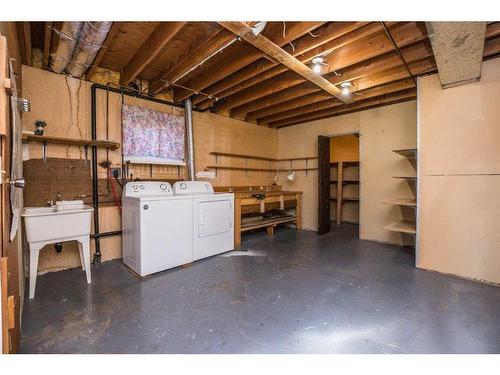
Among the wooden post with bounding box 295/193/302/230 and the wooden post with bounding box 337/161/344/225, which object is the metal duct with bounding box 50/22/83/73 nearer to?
the wooden post with bounding box 295/193/302/230

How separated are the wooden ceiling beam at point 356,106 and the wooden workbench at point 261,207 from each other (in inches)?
63.0

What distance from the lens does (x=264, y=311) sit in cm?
193

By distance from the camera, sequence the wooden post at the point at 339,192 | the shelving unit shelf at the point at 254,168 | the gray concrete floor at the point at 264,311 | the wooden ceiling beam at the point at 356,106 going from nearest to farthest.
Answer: the gray concrete floor at the point at 264,311
the wooden ceiling beam at the point at 356,106
the shelving unit shelf at the point at 254,168
the wooden post at the point at 339,192

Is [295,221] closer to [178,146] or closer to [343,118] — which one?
[343,118]

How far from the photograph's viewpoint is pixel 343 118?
4.64 m

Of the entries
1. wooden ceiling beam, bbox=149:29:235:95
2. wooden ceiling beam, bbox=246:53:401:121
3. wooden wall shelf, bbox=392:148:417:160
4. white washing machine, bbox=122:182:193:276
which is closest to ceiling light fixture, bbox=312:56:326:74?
wooden ceiling beam, bbox=246:53:401:121

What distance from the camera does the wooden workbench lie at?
12.4 feet

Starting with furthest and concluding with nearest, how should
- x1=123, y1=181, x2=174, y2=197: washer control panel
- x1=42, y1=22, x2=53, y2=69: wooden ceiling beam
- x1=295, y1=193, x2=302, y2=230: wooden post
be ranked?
x1=295, y1=193, x2=302, y2=230: wooden post, x1=123, y1=181, x2=174, y2=197: washer control panel, x1=42, y1=22, x2=53, y2=69: wooden ceiling beam

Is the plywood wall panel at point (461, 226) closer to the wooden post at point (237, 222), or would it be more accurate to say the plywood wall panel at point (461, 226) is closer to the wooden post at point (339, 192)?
the wooden post at point (237, 222)

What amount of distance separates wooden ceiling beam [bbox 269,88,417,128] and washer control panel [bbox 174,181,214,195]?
2.67m

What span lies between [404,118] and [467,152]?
158 centimetres

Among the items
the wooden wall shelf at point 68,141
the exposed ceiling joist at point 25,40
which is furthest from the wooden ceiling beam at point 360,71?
the exposed ceiling joist at point 25,40

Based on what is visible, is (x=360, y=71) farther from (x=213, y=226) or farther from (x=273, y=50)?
(x=213, y=226)

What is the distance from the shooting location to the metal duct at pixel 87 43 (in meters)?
1.96
